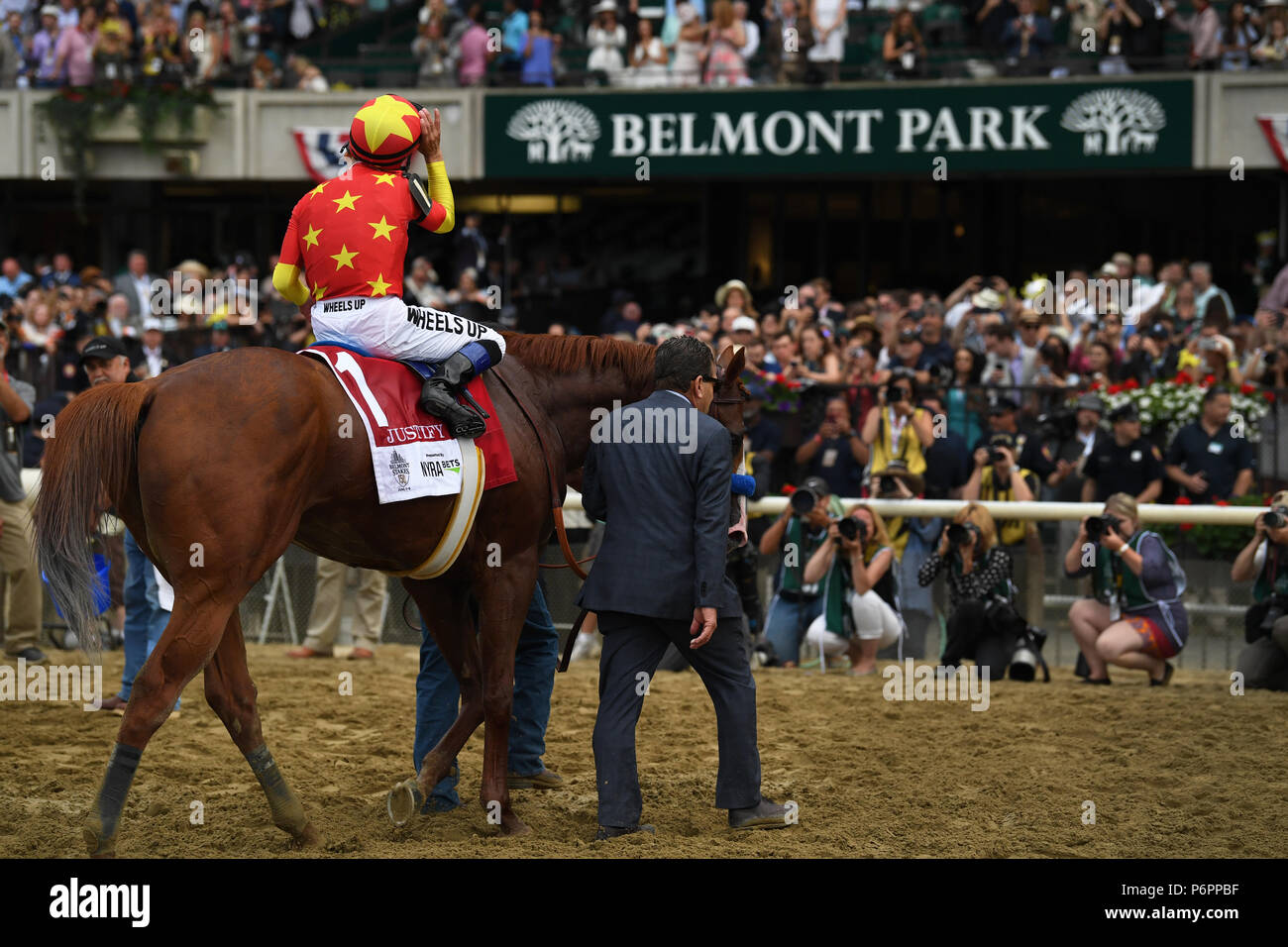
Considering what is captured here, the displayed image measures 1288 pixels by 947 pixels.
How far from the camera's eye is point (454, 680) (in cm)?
583

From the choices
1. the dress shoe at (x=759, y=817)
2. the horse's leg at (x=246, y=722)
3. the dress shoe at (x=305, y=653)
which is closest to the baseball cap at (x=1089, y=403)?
the dress shoe at (x=305, y=653)

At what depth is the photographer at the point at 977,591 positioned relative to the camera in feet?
27.1

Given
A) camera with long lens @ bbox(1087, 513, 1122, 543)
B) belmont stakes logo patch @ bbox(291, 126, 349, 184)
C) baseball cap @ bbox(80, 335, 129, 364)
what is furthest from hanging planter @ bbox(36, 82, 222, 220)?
camera with long lens @ bbox(1087, 513, 1122, 543)

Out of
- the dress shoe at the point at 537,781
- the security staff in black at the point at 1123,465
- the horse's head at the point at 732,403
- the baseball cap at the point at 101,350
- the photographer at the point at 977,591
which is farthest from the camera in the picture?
the security staff in black at the point at 1123,465

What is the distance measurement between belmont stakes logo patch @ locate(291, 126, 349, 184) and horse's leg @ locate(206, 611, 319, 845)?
13.3 m

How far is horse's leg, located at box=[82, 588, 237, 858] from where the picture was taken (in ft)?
15.7

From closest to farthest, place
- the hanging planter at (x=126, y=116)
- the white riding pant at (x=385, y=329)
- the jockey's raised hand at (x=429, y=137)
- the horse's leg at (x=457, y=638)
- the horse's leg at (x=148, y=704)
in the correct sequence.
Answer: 1. the horse's leg at (x=148, y=704)
2. the white riding pant at (x=385, y=329)
3. the jockey's raised hand at (x=429, y=137)
4. the horse's leg at (x=457, y=638)
5. the hanging planter at (x=126, y=116)

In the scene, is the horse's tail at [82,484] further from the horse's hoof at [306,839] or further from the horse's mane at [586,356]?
the horse's mane at [586,356]

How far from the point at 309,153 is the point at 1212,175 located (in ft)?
33.1

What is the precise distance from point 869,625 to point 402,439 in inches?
159

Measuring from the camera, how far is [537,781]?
19.7ft

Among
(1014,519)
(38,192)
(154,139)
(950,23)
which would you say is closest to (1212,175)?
(950,23)

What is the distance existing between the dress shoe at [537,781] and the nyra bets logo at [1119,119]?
38.6ft

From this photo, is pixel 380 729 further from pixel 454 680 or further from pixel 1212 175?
pixel 1212 175
